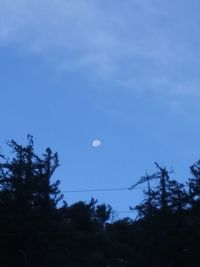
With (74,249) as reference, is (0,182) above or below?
above

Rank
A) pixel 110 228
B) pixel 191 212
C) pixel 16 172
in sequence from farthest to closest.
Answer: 1. pixel 110 228
2. pixel 191 212
3. pixel 16 172

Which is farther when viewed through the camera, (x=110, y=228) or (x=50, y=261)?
(x=110, y=228)

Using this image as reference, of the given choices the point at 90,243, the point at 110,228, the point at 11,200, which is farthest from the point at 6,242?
the point at 110,228

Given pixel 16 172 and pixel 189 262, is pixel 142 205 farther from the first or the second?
pixel 16 172

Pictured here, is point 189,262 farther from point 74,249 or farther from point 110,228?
point 110,228

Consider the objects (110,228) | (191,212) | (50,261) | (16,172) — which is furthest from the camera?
(110,228)

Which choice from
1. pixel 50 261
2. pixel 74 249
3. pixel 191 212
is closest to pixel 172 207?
pixel 191 212

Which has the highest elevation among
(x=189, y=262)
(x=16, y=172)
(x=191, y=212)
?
(x=16, y=172)

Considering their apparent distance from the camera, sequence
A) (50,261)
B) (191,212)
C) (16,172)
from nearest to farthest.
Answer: (50,261) → (16,172) → (191,212)

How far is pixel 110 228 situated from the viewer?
2618 inches

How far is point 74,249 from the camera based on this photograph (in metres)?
50.9

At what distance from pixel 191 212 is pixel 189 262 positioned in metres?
4.42

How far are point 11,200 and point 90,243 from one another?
29.4 ft

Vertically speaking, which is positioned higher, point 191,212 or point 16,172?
point 16,172
